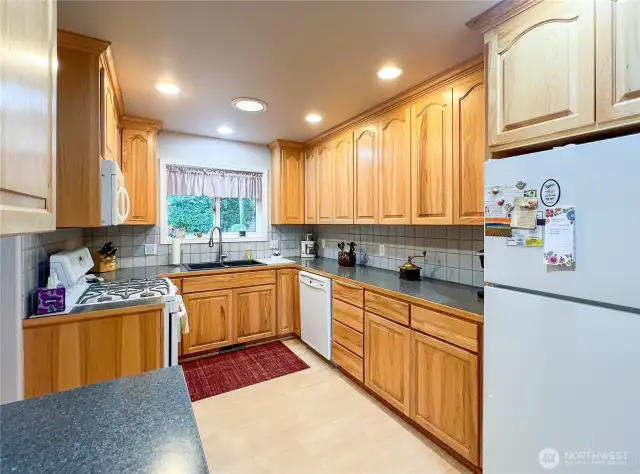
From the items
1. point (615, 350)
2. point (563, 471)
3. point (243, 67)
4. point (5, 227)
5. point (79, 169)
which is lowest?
point (563, 471)

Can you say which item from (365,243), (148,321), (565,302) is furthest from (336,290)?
(565,302)

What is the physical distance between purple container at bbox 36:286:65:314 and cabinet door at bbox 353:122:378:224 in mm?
2191

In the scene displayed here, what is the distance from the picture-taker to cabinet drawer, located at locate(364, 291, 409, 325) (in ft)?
6.51

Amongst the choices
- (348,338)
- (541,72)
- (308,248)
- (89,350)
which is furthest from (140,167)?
(541,72)

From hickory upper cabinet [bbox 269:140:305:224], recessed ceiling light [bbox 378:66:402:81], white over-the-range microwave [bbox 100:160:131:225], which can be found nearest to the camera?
white over-the-range microwave [bbox 100:160:131:225]

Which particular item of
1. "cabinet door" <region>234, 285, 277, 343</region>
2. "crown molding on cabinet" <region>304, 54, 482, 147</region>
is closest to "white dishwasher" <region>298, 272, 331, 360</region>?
"cabinet door" <region>234, 285, 277, 343</region>

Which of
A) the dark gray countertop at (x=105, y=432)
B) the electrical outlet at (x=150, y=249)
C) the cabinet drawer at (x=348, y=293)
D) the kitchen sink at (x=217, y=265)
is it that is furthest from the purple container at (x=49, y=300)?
the cabinet drawer at (x=348, y=293)

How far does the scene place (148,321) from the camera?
6.02 ft

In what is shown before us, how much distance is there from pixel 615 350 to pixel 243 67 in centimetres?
223

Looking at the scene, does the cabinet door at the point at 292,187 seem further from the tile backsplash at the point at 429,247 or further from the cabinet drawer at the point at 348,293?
the cabinet drawer at the point at 348,293

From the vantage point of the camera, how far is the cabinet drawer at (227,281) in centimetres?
293

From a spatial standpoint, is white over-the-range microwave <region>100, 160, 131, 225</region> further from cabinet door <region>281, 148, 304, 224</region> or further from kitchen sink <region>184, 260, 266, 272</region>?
cabinet door <region>281, 148, 304, 224</region>

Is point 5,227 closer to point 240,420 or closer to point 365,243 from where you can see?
point 240,420

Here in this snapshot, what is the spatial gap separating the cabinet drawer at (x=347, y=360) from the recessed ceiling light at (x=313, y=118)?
6.80 feet
